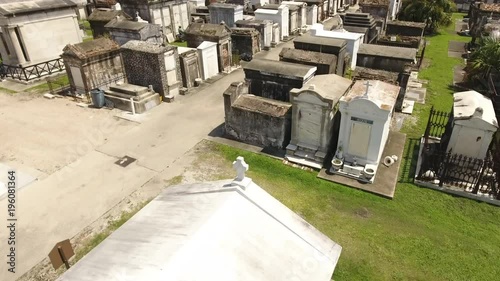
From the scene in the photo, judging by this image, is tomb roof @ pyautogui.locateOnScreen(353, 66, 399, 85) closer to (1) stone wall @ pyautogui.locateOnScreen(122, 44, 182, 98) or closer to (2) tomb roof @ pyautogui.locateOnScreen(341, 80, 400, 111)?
(2) tomb roof @ pyautogui.locateOnScreen(341, 80, 400, 111)

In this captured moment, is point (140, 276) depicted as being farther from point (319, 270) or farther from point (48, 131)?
point (48, 131)

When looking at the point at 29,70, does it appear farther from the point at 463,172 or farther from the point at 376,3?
the point at 376,3

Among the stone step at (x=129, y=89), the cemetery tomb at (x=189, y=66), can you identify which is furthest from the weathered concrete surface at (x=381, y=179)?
the cemetery tomb at (x=189, y=66)

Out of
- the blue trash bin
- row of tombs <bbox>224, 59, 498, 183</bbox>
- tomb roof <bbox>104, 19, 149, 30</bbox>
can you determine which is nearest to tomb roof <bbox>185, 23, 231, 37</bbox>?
tomb roof <bbox>104, 19, 149, 30</bbox>

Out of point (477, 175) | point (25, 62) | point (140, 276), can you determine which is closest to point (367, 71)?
point (477, 175)

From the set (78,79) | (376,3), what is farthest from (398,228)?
(376,3)

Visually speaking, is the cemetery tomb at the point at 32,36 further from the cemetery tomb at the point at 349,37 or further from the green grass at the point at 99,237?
the cemetery tomb at the point at 349,37
